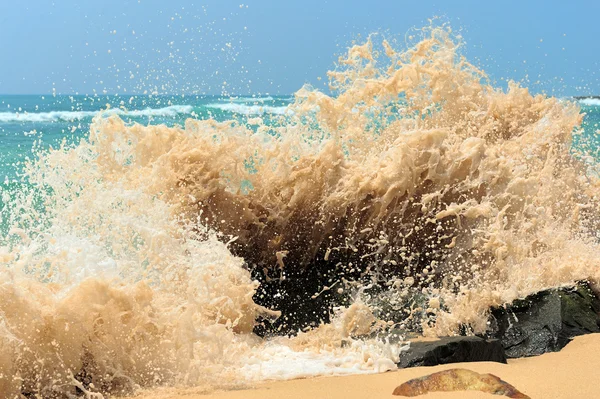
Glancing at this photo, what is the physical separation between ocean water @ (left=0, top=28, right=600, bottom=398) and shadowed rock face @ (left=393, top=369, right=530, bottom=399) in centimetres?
53

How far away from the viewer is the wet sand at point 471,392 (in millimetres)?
2906

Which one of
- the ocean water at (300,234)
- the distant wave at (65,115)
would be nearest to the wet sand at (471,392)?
the ocean water at (300,234)

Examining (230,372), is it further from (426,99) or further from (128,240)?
(426,99)

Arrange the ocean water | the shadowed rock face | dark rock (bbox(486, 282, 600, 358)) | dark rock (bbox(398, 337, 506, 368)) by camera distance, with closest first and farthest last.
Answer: the shadowed rock face < the ocean water < dark rock (bbox(398, 337, 506, 368)) < dark rock (bbox(486, 282, 600, 358))

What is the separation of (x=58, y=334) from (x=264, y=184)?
2149mm

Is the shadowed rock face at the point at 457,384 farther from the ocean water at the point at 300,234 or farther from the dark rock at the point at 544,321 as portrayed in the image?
the dark rock at the point at 544,321

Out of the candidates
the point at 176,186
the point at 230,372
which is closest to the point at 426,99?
the point at 176,186

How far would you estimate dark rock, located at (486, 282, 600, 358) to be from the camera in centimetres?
385

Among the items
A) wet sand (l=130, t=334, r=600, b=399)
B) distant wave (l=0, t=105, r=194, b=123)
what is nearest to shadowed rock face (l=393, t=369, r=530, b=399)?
wet sand (l=130, t=334, r=600, b=399)

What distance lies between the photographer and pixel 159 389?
2994mm

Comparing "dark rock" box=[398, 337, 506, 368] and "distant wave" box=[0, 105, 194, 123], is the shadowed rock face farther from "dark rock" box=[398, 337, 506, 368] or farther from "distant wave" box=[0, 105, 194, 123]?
"distant wave" box=[0, 105, 194, 123]

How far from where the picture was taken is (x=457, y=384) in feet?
9.43

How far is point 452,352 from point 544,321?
2.72 ft

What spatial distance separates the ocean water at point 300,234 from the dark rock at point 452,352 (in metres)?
0.12
